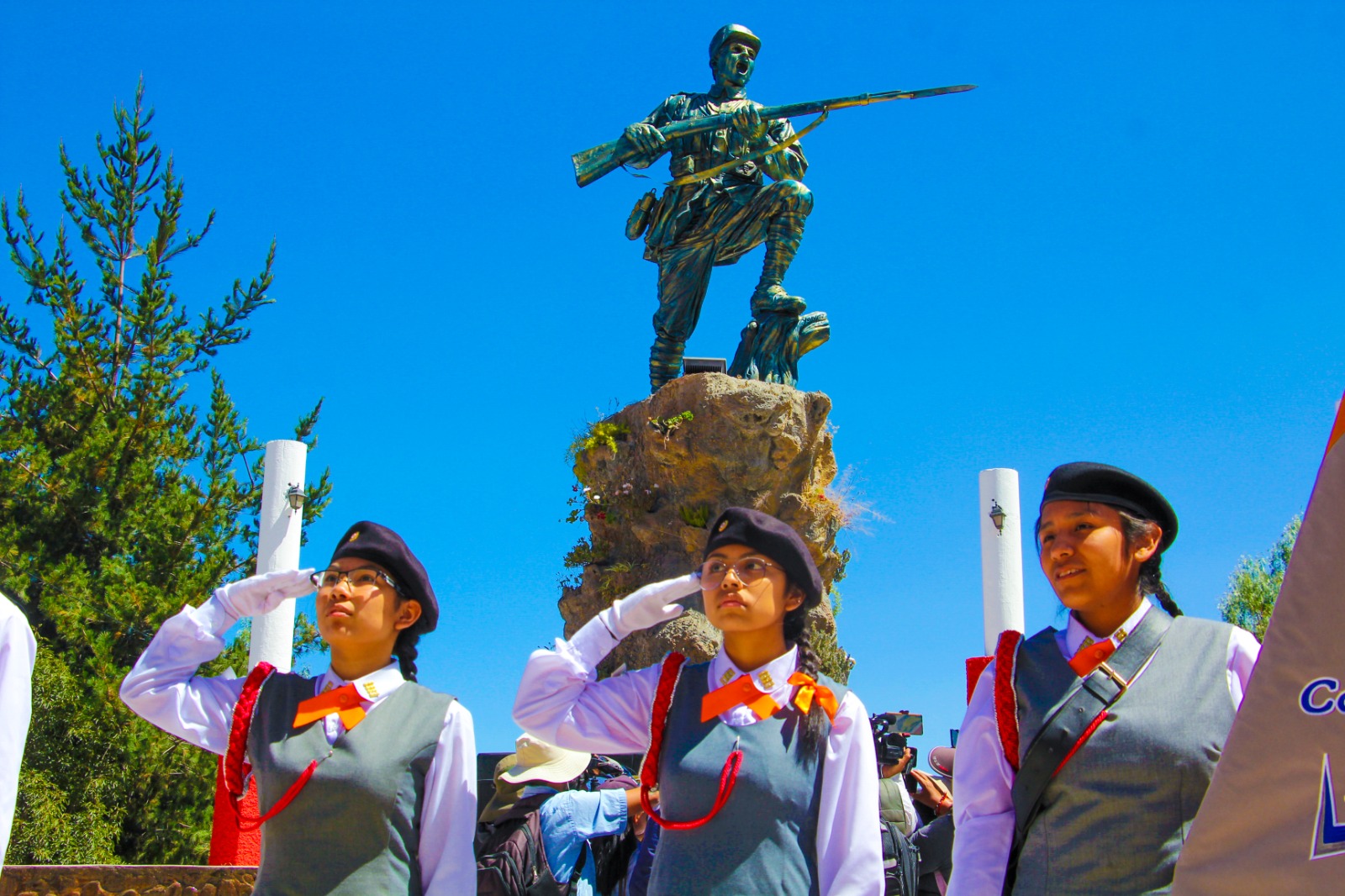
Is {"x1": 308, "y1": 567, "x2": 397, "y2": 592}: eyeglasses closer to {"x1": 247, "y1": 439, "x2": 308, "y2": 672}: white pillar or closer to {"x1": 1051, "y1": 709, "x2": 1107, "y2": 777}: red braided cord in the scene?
{"x1": 1051, "y1": 709, "x2": 1107, "y2": 777}: red braided cord

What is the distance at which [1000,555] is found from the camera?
10180 mm

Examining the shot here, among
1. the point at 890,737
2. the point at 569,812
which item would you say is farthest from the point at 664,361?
the point at 569,812

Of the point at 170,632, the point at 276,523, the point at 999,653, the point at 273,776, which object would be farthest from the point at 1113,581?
the point at 276,523

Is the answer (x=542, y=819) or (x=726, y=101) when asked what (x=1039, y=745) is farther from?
(x=726, y=101)

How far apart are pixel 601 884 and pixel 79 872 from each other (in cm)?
314

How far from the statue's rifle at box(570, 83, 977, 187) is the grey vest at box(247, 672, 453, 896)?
7026mm

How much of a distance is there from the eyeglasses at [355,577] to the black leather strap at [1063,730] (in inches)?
66.0

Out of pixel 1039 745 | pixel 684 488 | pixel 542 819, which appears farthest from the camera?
pixel 684 488

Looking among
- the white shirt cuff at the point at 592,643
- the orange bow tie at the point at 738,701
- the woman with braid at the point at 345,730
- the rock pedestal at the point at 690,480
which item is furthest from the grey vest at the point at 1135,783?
the rock pedestal at the point at 690,480

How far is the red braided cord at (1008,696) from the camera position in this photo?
270 cm

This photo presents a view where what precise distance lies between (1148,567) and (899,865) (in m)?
2.15

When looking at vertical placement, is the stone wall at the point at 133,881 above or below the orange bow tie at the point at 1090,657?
below

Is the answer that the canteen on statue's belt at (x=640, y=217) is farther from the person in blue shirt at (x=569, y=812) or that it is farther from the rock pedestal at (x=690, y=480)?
the person in blue shirt at (x=569, y=812)

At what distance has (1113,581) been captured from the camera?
2.79 m
